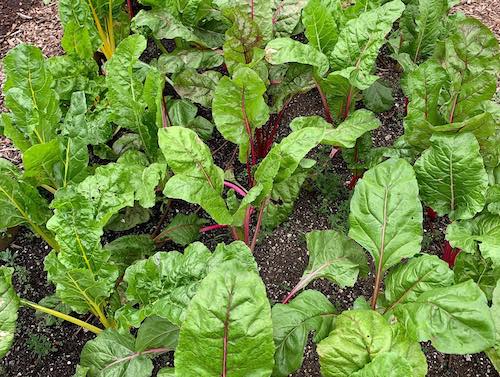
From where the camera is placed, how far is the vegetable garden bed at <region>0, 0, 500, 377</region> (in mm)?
1760

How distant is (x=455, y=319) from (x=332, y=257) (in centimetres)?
57

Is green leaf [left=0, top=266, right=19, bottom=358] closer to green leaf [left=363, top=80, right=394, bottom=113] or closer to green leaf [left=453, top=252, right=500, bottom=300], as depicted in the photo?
green leaf [left=453, top=252, right=500, bottom=300]

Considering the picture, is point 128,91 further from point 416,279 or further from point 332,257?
point 416,279

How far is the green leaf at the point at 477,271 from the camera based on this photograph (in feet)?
7.00

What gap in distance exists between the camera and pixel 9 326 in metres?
1.79

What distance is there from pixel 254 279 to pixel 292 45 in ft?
4.14

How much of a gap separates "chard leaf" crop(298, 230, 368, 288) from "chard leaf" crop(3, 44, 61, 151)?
118 cm

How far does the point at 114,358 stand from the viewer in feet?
6.65

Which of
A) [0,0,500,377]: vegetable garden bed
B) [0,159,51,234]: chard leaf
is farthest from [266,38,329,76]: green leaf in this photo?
[0,159,51,234]: chard leaf

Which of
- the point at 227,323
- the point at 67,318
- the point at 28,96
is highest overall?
the point at 28,96

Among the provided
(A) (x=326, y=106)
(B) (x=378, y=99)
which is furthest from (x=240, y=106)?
(B) (x=378, y=99)

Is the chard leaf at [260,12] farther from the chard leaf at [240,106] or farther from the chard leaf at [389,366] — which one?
the chard leaf at [389,366]

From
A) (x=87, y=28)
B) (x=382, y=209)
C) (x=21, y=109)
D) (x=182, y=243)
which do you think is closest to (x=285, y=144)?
(x=382, y=209)

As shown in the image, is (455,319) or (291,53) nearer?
(455,319)
